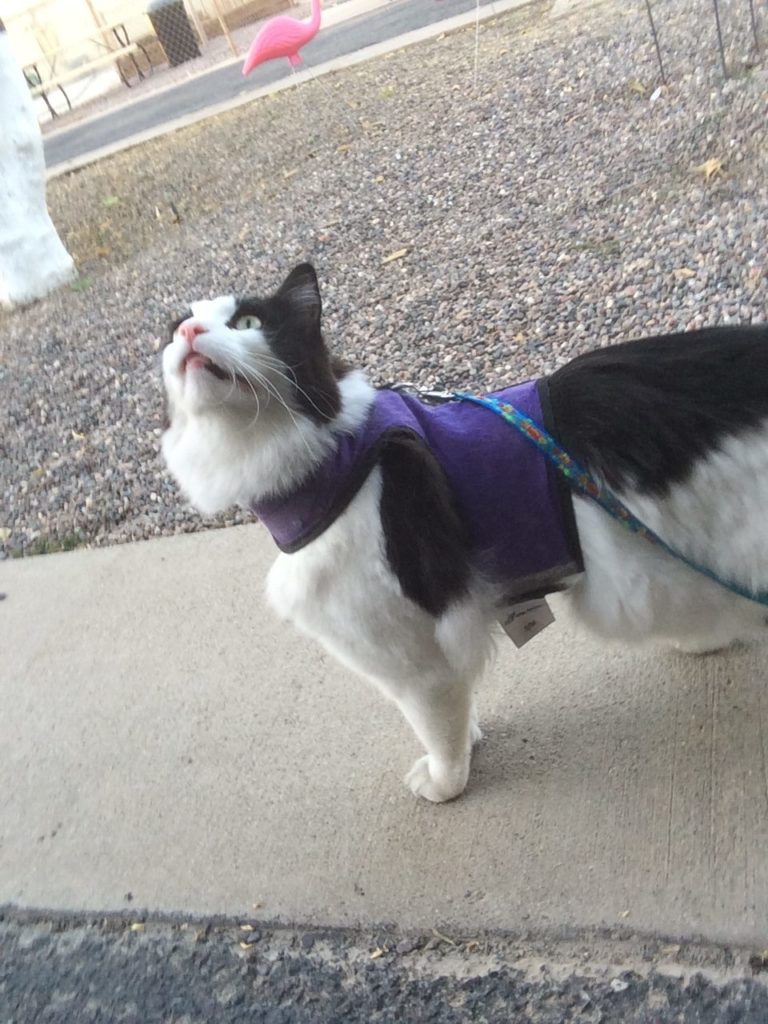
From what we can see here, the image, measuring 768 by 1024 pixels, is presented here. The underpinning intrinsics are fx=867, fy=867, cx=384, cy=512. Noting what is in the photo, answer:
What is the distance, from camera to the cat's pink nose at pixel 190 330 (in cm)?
168

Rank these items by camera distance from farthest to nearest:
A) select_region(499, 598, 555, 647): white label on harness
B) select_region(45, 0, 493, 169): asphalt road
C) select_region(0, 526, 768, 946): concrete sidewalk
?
select_region(45, 0, 493, 169): asphalt road → select_region(499, 598, 555, 647): white label on harness → select_region(0, 526, 768, 946): concrete sidewalk

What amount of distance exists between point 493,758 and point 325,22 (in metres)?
12.1

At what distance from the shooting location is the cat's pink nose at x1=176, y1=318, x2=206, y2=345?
66.3 inches

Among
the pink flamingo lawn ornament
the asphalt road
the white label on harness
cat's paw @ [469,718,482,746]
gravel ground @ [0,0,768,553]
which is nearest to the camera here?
the white label on harness

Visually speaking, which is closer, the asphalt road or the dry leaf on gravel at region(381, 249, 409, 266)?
the dry leaf on gravel at region(381, 249, 409, 266)

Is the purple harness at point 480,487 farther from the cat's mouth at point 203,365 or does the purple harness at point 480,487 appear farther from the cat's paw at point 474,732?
the cat's paw at point 474,732

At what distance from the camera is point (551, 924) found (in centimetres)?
189

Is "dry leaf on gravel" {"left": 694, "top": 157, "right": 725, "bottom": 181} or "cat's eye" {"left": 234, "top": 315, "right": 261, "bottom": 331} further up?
"cat's eye" {"left": 234, "top": 315, "right": 261, "bottom": 331}

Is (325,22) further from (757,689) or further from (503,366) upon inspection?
(757,689)

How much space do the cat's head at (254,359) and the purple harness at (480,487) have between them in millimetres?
119

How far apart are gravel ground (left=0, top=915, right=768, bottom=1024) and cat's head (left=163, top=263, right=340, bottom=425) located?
48.5 inches

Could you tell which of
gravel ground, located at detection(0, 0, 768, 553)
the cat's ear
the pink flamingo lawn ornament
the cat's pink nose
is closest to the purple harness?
the cat's ear

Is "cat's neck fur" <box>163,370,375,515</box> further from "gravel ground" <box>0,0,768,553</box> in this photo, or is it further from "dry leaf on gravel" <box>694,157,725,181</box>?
"dry leaf on gravel" <box>694,157,725,181</box>

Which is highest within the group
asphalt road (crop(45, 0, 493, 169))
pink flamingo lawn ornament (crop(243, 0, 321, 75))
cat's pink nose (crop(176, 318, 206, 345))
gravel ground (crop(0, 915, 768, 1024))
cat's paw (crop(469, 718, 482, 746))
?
pink flamingo lawn ornament (crop(243, 0, 321, 75))
